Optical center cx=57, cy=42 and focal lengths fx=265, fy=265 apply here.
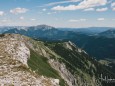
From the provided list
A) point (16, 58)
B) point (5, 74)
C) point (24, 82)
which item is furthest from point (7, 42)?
point (24, 82)

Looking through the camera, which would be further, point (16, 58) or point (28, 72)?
point (16, 58)

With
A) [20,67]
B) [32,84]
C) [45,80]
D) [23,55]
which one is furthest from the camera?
[23,55]

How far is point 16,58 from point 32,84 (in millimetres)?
8202

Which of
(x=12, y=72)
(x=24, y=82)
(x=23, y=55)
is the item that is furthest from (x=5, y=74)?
(x=23, y=55)

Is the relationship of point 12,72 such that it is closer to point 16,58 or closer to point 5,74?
point 5,74

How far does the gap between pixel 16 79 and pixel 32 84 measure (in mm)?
2134

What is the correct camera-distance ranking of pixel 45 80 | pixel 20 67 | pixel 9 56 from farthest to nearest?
pixel 9 56, pixel 20 67, pixel 45 80

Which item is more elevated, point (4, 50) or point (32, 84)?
point (4, 50)

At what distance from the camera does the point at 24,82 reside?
25.7 meters

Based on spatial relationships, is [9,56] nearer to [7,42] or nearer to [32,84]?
[7,42]

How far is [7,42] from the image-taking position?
37.6m

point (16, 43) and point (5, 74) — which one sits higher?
point (16, 43)

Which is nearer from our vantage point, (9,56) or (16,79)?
(16,79)

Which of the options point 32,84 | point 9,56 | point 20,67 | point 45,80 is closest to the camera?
point 32,84
